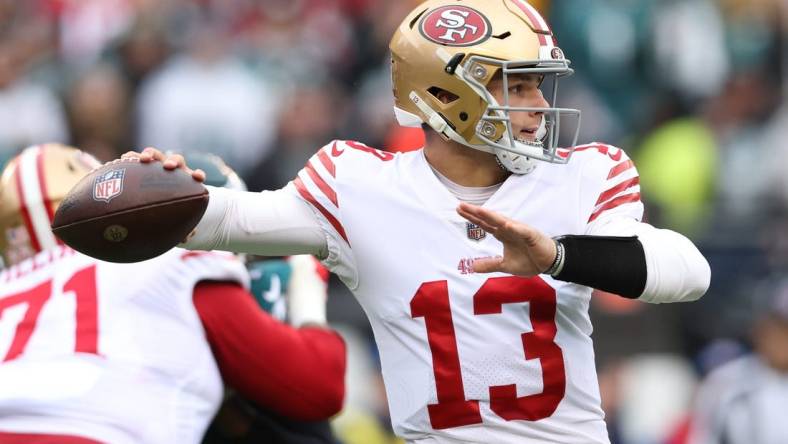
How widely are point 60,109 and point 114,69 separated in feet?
1.54

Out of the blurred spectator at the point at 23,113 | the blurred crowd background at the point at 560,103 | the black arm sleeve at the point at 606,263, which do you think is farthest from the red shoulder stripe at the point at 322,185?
the blurred spectator at the point at 23,113

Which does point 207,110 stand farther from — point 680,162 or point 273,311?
point 273,311

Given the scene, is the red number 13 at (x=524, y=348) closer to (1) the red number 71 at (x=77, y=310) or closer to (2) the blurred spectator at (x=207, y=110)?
(1) the red number 71 at (x=77, y=310)

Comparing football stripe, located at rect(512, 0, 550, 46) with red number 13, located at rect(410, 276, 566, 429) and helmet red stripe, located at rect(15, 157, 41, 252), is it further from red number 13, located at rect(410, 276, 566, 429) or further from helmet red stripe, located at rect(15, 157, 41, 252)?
helmet red stripe, located at rect(15, 157, 41, 252)

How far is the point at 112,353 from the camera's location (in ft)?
12.7

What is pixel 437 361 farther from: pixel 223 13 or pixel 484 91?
pixel 223 13

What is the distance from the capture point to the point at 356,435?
6734 mm

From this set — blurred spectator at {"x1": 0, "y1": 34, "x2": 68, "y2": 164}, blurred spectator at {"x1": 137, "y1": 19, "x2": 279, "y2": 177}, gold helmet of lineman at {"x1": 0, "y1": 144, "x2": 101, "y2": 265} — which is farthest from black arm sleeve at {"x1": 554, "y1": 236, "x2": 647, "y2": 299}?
blurred spectator at {"x1": 0, "y1": 34, "x2": 68, "y2": 164}

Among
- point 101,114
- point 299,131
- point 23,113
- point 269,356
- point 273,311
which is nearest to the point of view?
point 269,356

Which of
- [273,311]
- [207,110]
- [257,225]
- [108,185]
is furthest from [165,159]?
[207,110]

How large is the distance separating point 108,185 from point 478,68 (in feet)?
3.07

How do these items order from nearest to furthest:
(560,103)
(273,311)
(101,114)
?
(273,311), (101,114), (560,103)

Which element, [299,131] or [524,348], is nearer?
[524,348]

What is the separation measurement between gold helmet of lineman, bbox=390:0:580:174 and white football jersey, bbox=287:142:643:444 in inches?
4.5
